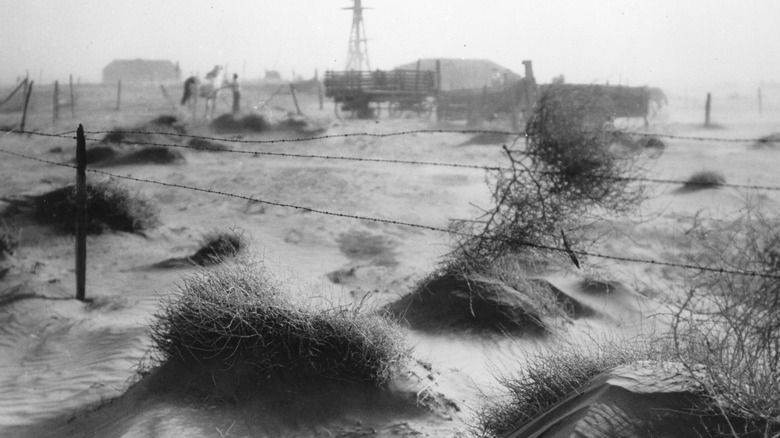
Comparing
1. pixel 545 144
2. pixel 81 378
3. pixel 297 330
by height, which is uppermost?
pixel 545 144

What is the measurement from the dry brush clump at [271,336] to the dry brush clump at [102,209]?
226 inches

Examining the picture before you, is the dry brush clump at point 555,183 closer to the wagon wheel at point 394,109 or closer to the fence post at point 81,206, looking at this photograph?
the fence post at point 81,206

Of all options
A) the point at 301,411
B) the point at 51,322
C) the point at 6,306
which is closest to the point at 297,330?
the point at 301,411

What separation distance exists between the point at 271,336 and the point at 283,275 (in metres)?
0.98

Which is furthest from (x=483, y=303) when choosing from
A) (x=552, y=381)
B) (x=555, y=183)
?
(x=552, y=381)

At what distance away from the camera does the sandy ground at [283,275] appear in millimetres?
4883

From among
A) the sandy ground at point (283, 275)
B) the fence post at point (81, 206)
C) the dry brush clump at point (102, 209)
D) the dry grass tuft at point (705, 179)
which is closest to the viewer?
the sandy ground at point (283, 275)

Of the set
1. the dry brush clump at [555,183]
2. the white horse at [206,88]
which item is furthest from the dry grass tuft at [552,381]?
the white horse at [206,88]

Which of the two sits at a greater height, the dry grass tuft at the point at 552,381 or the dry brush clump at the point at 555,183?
the dry brush clump at the point at 555,183

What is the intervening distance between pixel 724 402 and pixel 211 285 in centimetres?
363

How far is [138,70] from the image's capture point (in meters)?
73.8

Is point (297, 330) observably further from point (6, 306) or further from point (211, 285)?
point (6, 306)

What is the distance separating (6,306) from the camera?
7.36 metres

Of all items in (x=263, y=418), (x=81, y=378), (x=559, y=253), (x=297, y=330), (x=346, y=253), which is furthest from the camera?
(x=346, y=253)
